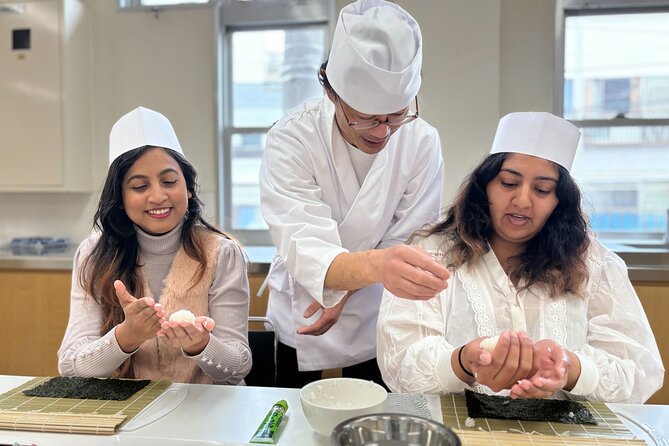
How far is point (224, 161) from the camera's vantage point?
317 cm

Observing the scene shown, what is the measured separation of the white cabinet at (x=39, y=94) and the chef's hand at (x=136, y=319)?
2089 millimetres

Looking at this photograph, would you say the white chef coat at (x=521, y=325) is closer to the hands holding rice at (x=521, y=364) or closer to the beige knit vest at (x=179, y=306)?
the hands holding rice at (x=521, y=364)

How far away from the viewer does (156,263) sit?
1.50m

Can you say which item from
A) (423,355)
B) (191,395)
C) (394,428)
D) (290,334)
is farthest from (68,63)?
(394,428)

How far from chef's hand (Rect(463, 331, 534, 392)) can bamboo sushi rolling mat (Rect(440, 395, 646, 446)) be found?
0.09 meters

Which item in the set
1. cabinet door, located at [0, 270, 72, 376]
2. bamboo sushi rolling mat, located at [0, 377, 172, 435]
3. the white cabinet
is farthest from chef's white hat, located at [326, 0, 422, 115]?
the white cabinet

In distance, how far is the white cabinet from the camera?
2855mm

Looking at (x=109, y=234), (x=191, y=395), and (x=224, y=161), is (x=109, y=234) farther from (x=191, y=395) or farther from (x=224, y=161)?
(x=224, y=161)

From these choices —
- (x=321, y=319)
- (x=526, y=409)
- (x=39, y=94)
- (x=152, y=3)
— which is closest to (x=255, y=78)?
(x=152, y=3)

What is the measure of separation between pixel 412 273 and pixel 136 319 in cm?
59

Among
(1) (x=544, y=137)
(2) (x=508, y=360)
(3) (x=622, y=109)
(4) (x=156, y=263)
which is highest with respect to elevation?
(3) (x=622, y=109)

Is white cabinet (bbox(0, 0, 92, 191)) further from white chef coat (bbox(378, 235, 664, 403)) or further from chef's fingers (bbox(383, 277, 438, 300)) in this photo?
chef's fingers (bbox(383, 277, 438, 300))

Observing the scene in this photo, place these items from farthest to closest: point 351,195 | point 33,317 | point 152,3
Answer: point 152,3, point 33,317, point 351,195

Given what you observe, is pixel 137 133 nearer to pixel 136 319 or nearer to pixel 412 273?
pixel 136 319
